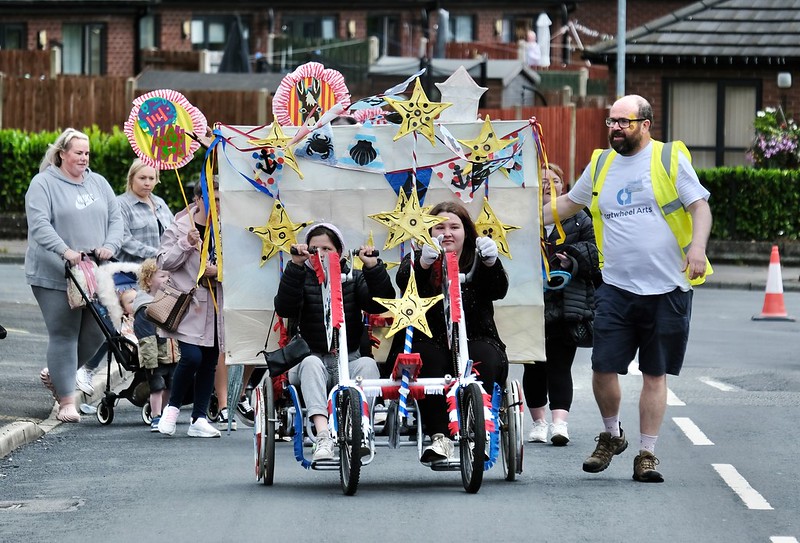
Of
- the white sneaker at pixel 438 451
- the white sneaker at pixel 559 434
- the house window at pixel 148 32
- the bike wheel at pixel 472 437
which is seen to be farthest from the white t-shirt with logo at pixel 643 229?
the house window at pixel 148 32

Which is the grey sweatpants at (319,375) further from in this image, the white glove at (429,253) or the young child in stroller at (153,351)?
the young child in stroller at (153,351)

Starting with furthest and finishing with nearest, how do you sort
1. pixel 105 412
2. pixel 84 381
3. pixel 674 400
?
1. pixel 674 400
2. pixel 84 381
3. pixel 105 412

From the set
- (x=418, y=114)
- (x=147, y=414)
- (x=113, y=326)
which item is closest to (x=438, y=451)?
(x=418, y=114)

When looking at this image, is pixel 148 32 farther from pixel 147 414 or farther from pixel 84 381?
pixel 147 414

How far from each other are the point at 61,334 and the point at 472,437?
4.20 m

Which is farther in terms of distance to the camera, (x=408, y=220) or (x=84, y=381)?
(x=84, y=381)

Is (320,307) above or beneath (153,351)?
above

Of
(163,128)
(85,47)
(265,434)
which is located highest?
(85,47)

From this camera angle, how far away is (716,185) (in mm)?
29328

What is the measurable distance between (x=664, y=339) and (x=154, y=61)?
1544 inches

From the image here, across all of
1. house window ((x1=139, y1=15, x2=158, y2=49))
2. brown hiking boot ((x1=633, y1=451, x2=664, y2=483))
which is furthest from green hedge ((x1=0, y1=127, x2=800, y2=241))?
house window ((x1=139, y1=15, x2=158, y2=49))

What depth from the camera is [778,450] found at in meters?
10.7

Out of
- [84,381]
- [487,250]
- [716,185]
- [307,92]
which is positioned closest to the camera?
[487,250]

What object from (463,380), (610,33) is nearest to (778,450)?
(463,380)
